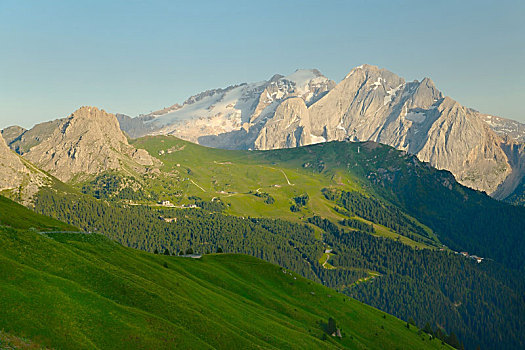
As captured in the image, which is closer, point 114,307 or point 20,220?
point 114,307

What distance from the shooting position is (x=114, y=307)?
5825 cm

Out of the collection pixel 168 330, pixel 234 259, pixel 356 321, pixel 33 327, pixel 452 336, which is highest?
pixel 33 327

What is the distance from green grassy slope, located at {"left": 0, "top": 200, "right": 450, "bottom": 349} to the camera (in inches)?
1917

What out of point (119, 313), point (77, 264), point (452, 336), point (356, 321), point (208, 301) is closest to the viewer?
point (119, 313)

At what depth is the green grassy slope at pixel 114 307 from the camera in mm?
48688

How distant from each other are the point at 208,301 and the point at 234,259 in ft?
257

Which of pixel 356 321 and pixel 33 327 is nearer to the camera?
pixel 33 327

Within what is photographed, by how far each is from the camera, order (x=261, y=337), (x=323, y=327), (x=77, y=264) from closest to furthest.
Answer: (x=77, y=264) < (x=261, y=337) < (x=323, y=327)

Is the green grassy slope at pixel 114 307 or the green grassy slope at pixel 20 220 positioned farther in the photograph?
the green grassy slope at pixel 20 220

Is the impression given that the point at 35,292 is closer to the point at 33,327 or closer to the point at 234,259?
the point at 33,327

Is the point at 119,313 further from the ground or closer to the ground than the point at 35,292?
closer to the ground

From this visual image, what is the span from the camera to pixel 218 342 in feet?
208

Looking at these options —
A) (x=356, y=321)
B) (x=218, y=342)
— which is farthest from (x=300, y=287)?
(x=218, y=342)

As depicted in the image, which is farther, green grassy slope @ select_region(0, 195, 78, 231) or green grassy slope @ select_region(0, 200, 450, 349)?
green grassy slope @ select_region(0, 195, 78, 231)
